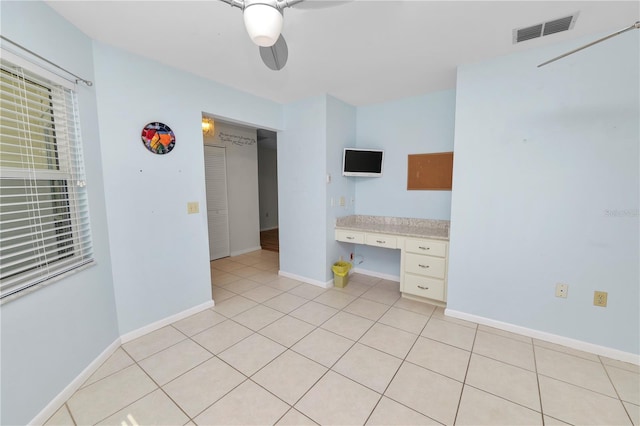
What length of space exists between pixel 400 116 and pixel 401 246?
69.1 inches

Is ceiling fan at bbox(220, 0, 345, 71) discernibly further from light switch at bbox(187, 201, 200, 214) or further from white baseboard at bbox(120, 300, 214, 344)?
white baseboard at bbox(120, 300, 214, 344)

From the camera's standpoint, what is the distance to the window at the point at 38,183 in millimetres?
1411

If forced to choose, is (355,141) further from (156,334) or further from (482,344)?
(156,334)

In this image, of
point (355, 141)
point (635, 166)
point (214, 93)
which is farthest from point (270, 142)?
point (635, 166)

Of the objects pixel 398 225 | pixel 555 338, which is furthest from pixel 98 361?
pixel 555 338

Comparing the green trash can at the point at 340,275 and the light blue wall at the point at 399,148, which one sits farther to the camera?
the green trash can at the point at 340,275

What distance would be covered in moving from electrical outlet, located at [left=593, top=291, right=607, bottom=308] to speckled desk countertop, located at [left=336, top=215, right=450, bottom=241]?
1.16m

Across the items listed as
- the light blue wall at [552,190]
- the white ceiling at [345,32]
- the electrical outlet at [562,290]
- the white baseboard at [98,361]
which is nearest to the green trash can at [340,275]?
the light blue wall at [552,190]

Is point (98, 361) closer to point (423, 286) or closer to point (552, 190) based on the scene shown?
point (423, 286)

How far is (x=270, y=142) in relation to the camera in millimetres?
7086

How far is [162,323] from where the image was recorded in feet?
8.26

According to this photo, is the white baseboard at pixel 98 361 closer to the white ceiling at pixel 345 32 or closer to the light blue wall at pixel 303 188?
the light blue wall at pixel 303 188

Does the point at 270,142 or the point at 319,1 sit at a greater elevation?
the point at 270,142

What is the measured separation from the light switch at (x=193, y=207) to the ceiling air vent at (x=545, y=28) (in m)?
3.11
